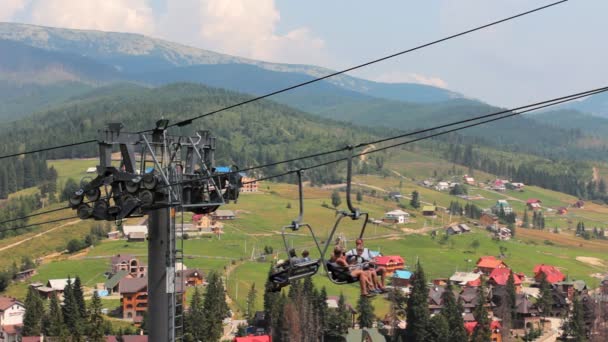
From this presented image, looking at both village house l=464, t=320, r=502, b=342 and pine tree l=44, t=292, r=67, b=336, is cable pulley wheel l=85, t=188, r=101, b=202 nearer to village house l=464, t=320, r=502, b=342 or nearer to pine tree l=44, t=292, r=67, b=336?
pine tree l=44, t=292, r=67, b=336

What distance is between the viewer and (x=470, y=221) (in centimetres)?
16462

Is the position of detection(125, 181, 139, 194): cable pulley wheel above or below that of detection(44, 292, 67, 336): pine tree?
above

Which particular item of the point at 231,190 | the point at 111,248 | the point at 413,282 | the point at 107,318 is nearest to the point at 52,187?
the point at 111,248

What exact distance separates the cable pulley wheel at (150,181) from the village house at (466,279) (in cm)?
8159

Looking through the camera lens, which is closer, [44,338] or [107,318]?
[44,338]

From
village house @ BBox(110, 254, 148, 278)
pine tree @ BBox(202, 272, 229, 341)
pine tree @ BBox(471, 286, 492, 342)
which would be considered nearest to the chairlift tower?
pine tree @ BBox(202, 272, 229, 341)

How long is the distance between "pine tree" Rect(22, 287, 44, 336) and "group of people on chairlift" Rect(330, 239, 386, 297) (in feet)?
165

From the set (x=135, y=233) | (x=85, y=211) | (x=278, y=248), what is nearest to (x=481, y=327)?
(x=85, y=211)

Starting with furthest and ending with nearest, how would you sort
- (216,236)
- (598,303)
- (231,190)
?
(216,236)
(598,303)
(231,190)

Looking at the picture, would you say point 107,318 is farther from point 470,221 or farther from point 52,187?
point 470,221

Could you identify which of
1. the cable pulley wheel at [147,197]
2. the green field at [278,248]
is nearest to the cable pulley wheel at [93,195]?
the cable pulley wheel at [147,197]

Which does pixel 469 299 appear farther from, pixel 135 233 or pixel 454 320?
pixel 135 233

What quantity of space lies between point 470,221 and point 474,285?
69.3 m

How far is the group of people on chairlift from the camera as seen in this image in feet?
60.8
